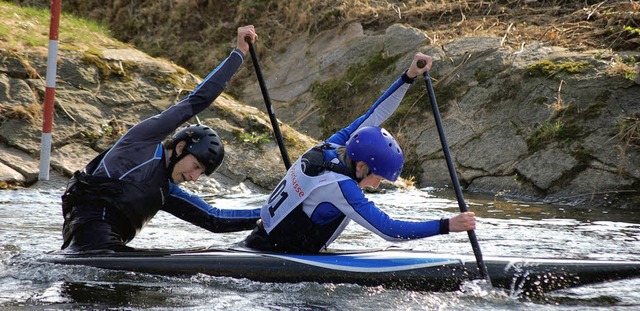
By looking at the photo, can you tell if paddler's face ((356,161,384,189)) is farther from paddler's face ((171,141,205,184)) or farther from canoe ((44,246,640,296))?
paddler's face ((171,141,205,184))

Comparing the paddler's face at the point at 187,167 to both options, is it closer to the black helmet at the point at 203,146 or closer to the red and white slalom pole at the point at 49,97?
the black helmet at the point at 203,146

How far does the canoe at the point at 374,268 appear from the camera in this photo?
5.36 meters

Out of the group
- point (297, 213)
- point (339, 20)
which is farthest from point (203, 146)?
point (339, 20)

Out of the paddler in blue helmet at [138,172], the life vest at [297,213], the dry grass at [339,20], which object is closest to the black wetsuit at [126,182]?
the paddler in blue helmet at [138,172]

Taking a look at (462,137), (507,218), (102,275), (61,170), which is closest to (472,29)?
(462,137)

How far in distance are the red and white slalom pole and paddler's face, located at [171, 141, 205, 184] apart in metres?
2.92

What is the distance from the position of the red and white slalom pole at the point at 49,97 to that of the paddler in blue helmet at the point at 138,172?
2.65m

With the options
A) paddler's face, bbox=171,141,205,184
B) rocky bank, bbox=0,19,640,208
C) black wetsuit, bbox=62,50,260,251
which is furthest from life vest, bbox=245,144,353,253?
rocky bank, bbox=0,19,640,208

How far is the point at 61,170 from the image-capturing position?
28.1 feet

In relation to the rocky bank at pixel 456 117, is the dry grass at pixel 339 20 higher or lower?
higher

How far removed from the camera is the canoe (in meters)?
5.36

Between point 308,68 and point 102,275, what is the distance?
25.5 feet

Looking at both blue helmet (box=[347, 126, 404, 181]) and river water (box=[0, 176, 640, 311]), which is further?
blue helmet (box=[347, 126, 404, 181])

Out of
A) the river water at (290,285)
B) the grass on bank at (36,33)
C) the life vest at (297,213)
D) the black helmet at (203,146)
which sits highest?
the grass on bank at (36,33)
